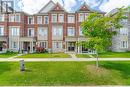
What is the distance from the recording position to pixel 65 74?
87.9ft

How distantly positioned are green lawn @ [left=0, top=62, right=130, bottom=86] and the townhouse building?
28.8 m

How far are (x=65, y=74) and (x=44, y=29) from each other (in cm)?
3597

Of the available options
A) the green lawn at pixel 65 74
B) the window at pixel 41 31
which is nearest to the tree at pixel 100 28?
the green lawn at pixel 65 74

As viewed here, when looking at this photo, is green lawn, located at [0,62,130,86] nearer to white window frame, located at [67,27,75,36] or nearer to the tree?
the tree

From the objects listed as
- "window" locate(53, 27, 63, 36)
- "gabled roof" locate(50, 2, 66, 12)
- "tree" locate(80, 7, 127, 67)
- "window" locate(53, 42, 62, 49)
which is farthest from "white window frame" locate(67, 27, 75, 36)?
"tree" locate(80, 7, 127, 67)

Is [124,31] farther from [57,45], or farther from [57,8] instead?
[57,8]

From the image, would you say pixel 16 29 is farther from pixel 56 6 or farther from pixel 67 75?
pixel 67 75

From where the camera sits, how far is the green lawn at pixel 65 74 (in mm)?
24594

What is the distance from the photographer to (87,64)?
3081 centimetres

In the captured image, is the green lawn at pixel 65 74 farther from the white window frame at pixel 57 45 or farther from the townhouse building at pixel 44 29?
the white window frame at pixel 57 45

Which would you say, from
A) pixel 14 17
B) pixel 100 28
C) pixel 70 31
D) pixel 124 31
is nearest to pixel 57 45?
pixel 70 31

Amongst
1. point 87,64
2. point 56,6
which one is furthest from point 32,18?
point 87,64

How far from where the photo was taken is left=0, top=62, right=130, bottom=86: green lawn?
24594mm

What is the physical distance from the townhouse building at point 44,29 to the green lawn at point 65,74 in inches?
1133
